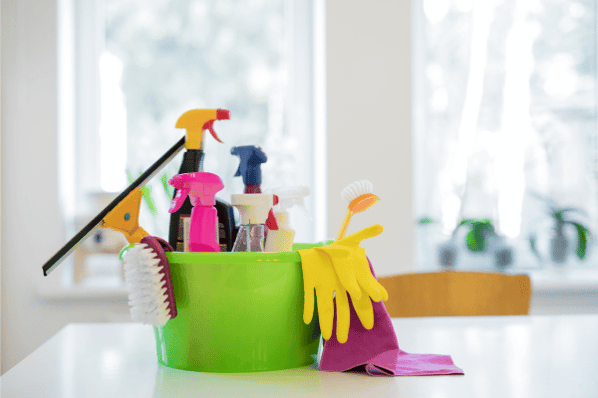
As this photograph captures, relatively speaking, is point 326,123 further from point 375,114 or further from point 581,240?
point 581,240

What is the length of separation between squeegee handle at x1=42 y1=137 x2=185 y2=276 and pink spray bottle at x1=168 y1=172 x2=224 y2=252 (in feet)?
0.12

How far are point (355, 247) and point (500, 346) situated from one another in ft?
0.86

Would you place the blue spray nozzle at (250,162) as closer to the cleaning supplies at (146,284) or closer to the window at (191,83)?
the cleaning supplies at (146,284)

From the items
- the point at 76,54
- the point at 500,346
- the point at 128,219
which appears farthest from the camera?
the point at 76,54

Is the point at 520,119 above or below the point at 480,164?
above

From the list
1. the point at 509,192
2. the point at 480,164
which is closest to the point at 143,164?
the point at 480,164

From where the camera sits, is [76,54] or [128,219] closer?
[128,219]

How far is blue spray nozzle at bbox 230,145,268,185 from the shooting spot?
1.63 feet

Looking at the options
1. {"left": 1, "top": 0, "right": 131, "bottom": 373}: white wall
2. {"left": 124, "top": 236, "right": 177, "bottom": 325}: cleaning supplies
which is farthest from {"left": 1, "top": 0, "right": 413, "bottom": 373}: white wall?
{"left": 124, "top": 236, "right": 177, "bottom": 325}: cleaning supplies

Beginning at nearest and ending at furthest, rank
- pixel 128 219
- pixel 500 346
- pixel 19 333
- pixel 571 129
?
1. pixel 128 219
2. pixel 500 346
3. pixel 19 333
4. pixel 571 129

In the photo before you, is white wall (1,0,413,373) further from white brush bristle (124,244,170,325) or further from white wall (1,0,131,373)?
white brush bristle (124,244,170,325)

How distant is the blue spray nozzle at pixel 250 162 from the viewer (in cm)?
50

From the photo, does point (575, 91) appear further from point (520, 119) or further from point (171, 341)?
point (171, 341)

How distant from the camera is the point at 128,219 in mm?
468
